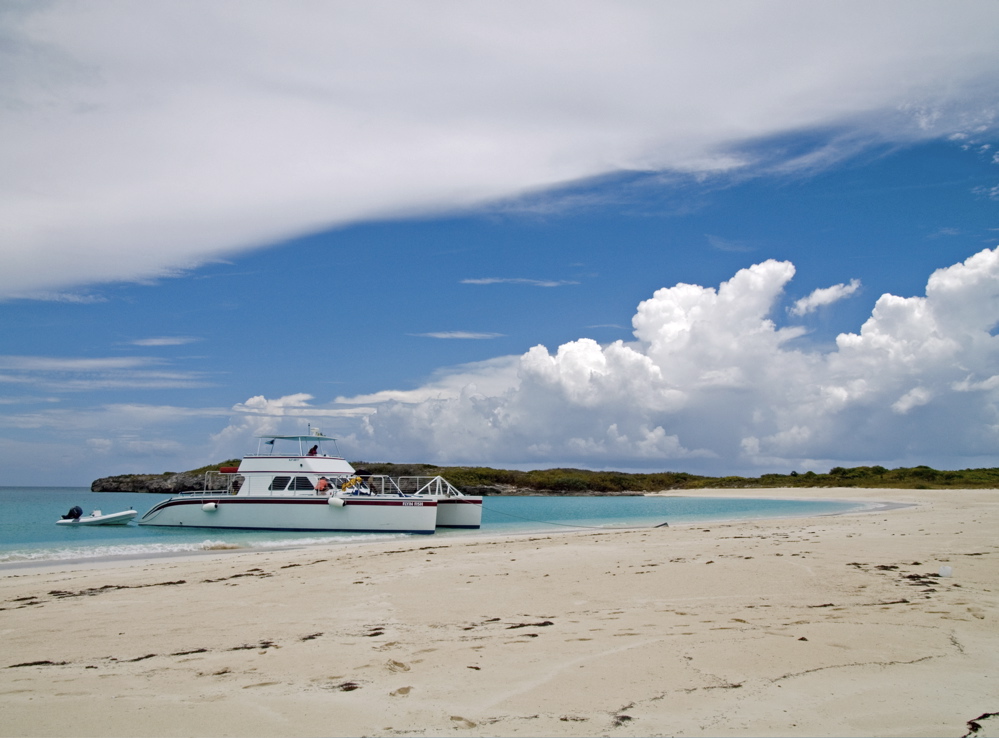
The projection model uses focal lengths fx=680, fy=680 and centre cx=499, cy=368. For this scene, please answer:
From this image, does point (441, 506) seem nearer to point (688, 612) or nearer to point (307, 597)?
point (307, 597)

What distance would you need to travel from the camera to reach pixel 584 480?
333 feet

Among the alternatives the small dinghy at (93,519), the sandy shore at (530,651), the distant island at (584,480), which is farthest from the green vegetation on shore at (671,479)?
the sandy shore at (530,651)

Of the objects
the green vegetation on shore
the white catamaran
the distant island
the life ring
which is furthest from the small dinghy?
the green vegetation on shore

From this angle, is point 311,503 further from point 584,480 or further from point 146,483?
point 146,483

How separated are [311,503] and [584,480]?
75959mm

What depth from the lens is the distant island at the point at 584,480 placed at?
7056cm

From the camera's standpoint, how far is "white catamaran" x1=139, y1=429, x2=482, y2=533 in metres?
28.4

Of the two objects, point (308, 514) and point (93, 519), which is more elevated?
point (308, 514)

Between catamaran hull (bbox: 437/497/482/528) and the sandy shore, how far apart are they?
18445 mm

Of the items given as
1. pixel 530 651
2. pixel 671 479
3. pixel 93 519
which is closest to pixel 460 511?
pixel 93 519

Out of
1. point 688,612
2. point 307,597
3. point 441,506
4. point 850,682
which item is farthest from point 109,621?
point 441,506

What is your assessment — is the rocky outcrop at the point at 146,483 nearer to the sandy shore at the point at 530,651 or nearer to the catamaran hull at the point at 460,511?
the catamaran hull at the point at 460,511

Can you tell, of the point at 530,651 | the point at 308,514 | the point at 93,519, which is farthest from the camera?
the point at 93,519

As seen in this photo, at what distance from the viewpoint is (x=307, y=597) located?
33.0ft
